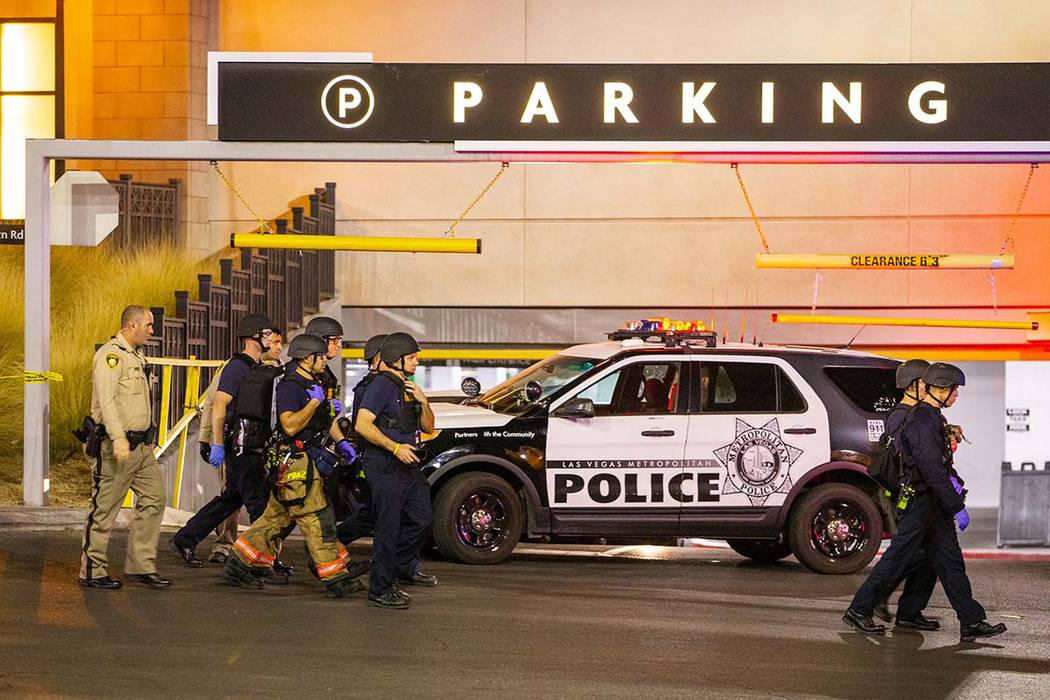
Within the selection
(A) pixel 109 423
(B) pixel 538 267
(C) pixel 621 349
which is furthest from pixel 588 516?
(B) pixel 538 267

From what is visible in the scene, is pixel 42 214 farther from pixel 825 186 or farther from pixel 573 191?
pixel 825 186

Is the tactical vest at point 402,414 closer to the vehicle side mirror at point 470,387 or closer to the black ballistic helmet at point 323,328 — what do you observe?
the black ballistic helmet at point 323,328

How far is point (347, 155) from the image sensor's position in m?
14.7

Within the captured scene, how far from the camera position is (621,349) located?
1307 cm

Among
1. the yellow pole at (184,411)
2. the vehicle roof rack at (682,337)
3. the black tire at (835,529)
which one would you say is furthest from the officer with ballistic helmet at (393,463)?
the yellow pole at (184,411)

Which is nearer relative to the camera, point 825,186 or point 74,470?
point 74,470

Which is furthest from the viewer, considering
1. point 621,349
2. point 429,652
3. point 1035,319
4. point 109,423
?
point 1035,319

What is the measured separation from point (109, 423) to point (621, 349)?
14.5 ft

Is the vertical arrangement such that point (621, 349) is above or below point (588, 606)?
above

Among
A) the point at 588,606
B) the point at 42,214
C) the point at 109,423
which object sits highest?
the point at 42,214

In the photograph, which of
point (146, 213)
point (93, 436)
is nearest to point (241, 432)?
point (93, 436)

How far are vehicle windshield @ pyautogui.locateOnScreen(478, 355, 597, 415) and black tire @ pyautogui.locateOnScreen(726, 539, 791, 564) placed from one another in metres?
2.14

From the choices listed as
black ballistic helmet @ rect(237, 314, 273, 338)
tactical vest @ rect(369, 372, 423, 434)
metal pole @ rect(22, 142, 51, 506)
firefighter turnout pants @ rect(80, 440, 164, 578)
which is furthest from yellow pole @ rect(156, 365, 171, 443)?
tactical vest @ rect(369, 372, 423, 434)

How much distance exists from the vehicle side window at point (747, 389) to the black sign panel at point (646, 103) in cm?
252
